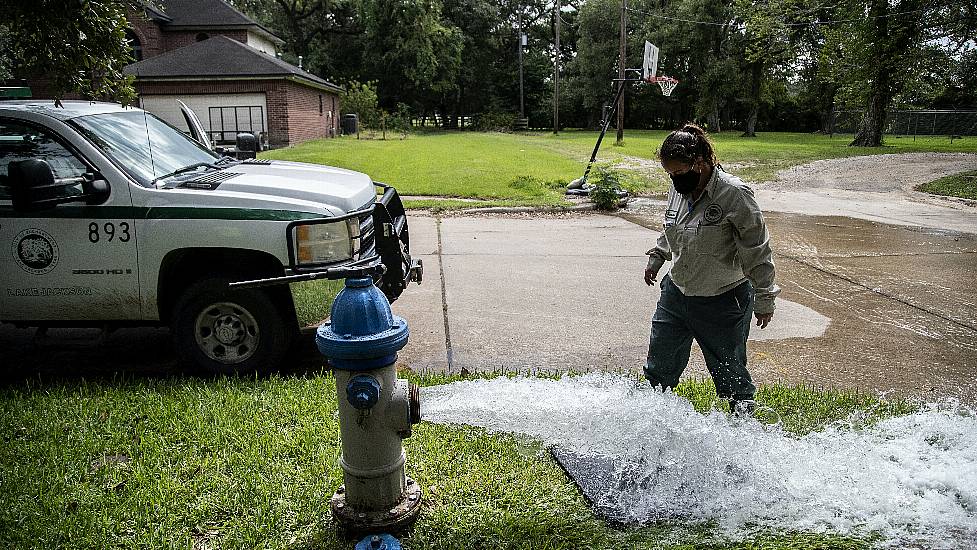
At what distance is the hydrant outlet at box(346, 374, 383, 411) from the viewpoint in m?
2.77

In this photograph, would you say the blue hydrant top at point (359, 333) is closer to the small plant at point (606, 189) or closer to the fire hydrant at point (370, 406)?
the fire hydrant at point (370, 406)

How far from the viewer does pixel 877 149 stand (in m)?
29.9

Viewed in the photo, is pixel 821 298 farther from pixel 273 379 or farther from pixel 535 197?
pixel 535 197

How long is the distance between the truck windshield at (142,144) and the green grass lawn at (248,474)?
4.79 ft

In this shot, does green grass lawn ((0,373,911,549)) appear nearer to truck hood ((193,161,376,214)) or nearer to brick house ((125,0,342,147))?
truck hood ((193,161,376,214))

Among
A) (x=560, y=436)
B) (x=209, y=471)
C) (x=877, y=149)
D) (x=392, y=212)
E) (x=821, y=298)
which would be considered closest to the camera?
(x=209, y=471)

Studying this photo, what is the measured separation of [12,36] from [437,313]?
3.75 m

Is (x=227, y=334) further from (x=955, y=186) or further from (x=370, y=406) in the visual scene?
(x=955, y=186)

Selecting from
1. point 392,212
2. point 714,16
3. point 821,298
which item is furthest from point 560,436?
point 714,16

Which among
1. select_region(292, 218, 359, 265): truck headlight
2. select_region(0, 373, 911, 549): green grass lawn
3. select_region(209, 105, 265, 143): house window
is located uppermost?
select_region(209, 105, 265, 143): house window

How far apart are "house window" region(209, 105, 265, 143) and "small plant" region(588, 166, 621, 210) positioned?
1749 centimetres

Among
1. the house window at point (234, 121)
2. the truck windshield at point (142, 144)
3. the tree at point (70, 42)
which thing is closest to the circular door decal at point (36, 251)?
the truck windshield at point (142, 144)

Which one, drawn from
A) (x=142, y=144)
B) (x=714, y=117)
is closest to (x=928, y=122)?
(x=714, y=117)

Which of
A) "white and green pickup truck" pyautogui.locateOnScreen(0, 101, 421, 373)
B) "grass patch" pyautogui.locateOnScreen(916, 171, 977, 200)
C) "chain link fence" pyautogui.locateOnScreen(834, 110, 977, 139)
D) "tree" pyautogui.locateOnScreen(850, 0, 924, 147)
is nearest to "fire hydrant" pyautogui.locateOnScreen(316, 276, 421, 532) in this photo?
"white and green pickup truck" pyautogui.locateOnScreen(0, 101, 421, 373)
